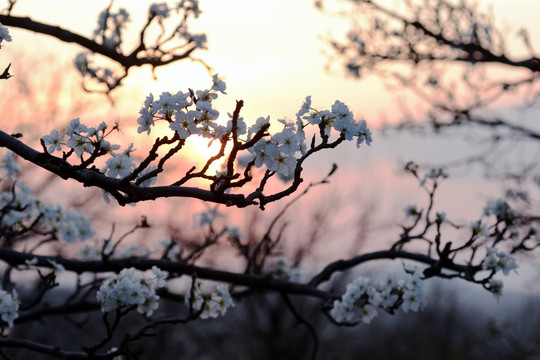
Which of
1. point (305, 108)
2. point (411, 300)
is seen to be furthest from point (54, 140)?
Answer: point (411, 300)

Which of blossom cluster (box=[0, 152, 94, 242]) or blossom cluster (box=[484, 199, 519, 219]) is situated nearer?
blossom cluster (box=[484, 199, 519, 219])

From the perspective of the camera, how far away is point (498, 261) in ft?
14.3

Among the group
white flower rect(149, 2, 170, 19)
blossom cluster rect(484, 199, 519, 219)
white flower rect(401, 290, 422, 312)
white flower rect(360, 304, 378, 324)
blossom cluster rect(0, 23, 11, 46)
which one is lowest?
white flower rect(360, 304, 378, 324)

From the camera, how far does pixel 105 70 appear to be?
5.25 meters

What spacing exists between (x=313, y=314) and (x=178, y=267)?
14977mm

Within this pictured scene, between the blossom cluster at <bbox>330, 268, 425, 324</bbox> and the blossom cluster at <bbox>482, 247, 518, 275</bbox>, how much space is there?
533mm

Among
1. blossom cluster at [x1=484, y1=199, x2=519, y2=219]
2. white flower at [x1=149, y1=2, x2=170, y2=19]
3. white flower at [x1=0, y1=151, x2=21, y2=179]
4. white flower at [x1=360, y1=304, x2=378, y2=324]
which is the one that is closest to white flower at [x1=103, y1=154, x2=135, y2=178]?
white flower at [x1=360, y1=304, x2=378, y2=324]

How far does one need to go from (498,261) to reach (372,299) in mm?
961

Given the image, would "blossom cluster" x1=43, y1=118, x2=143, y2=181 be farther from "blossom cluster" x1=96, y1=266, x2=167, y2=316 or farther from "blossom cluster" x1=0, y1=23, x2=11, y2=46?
"blossom cluster" x1=96, y1=266, x2=167, y2=316

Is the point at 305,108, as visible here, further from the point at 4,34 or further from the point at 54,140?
the point at 4,34

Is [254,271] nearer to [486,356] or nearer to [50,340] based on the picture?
[50,340]

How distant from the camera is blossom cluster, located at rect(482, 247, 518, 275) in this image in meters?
4.36

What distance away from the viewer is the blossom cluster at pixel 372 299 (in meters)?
4.18

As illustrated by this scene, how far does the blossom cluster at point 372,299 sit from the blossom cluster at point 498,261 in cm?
53
